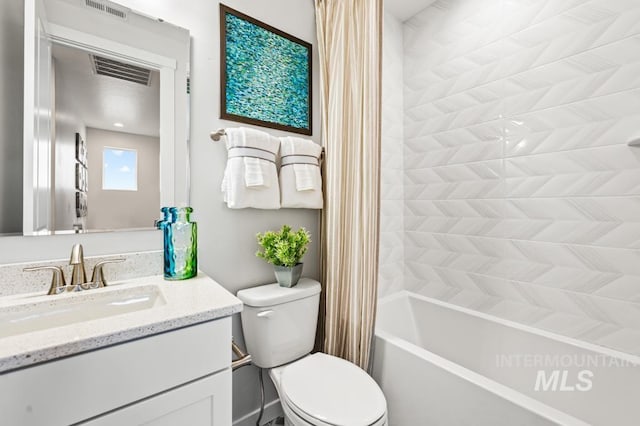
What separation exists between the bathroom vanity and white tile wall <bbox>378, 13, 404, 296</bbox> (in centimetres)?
133

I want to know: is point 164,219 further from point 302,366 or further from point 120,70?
point 302,366

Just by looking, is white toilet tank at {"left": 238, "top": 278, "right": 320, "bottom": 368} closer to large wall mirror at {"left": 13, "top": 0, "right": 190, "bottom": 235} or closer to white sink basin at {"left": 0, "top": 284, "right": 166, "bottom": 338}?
white sink basin at {"left": 0, "top": 284, "right": 166, "bottom": 338}

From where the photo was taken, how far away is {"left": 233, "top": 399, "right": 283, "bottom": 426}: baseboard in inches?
55.4

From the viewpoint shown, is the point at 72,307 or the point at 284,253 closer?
the point at 72,307

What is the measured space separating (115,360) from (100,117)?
2.99ft

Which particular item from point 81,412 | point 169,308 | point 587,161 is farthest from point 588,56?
point 81,412

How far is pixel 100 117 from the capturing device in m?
1.07

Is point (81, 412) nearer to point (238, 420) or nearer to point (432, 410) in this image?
point (238, 420)

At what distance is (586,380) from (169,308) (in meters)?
1.78

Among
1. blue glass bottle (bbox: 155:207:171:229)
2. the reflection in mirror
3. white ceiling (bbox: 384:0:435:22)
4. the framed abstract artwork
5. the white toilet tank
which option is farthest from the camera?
white ceiling (bbox: 384:0:435:22)

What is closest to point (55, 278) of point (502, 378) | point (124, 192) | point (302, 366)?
point (124, 192)

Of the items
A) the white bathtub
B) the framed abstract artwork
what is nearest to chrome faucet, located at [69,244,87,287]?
the framed abstract artwork

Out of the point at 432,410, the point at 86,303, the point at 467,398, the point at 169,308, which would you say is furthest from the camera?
the point at 432,410

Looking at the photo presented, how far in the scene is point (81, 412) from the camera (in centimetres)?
61
